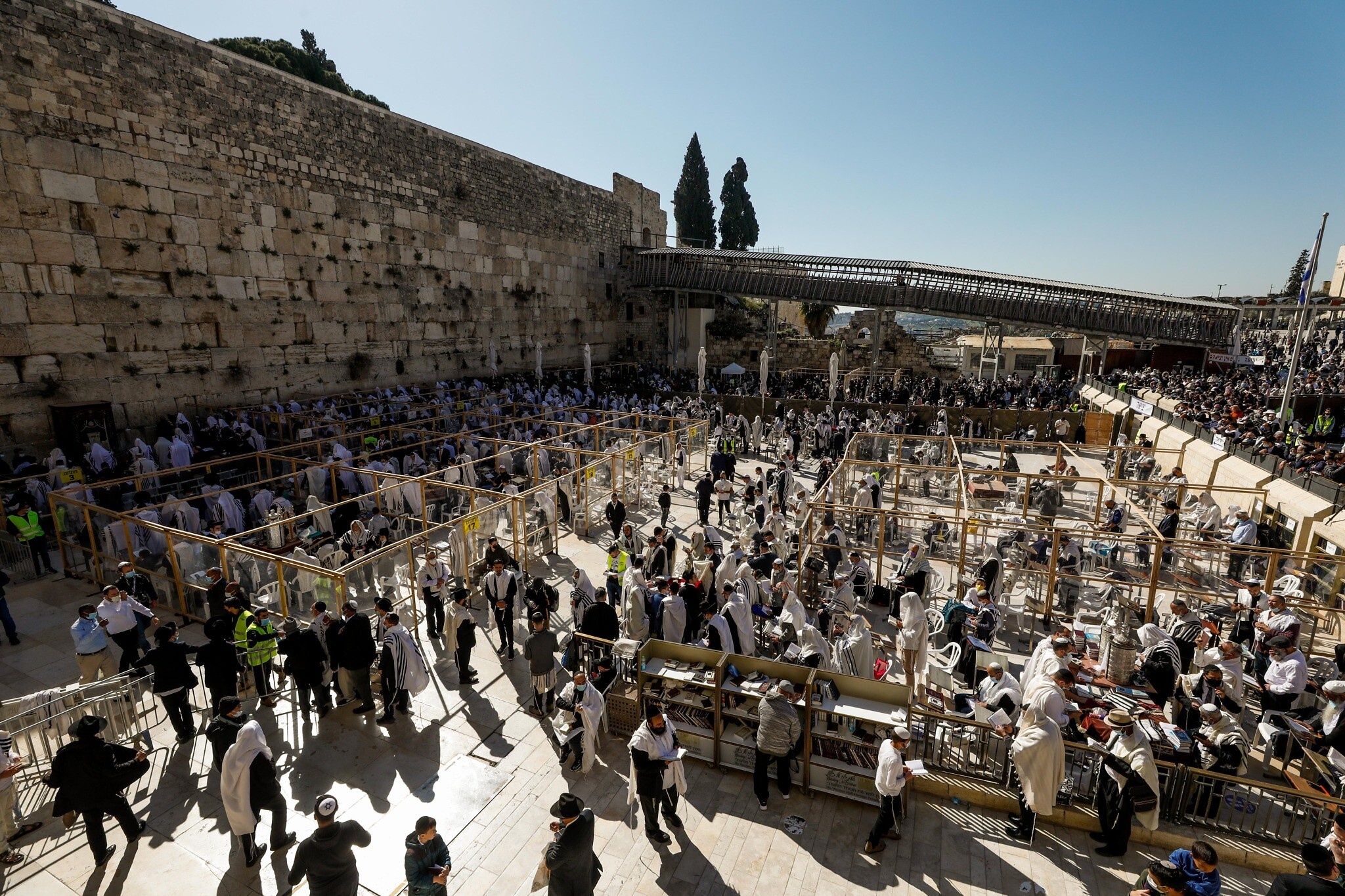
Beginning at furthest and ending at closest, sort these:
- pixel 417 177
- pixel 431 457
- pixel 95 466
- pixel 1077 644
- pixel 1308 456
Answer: pixel 417 177
pixel 431 457
pixel 95 466
pixel 1308 456
pixel 1077 644

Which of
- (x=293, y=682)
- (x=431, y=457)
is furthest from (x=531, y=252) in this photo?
(x=293, y=682)

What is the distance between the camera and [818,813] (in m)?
5.69

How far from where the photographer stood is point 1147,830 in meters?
5.29

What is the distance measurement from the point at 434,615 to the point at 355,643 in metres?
1.84

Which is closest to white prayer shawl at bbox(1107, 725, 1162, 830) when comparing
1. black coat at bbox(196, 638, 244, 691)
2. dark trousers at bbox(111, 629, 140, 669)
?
black coat at bbox(196, 638, 244, 691)

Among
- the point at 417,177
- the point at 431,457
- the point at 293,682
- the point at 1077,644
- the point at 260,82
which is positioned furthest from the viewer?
the point at 417,177

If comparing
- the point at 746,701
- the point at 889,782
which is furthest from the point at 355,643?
the point at 889,782

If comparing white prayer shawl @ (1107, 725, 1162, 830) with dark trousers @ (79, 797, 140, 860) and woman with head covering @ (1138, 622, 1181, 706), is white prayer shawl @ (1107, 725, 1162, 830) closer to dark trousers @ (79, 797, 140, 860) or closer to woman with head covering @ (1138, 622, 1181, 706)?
woman with head covering @ (1138, 622, 1181, 706)

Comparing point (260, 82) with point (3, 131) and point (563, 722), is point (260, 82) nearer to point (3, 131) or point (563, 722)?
point (3, 131)

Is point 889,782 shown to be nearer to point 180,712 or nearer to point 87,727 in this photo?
point 87,727

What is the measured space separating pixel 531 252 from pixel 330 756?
28.4 m

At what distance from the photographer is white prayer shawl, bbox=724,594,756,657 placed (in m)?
7.42

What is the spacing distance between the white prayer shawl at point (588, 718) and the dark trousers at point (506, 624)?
2.17m

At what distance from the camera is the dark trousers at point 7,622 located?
7.81 meters
